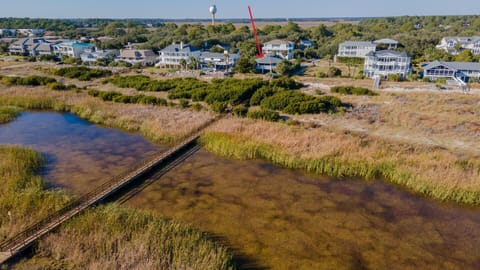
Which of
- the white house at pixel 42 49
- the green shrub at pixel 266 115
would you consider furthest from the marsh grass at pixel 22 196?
the white house at pixel 42 49

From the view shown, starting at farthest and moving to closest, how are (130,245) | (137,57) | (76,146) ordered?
(137,57) → (76,146) → (130,245)

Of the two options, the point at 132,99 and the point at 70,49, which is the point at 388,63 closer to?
the point at 132,99

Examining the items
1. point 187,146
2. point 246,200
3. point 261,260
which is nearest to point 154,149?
point 187,146

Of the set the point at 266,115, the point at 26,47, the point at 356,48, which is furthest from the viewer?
the point at 26,47

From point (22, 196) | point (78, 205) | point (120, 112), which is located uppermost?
point (120, 112)

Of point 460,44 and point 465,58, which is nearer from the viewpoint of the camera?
point 465,58

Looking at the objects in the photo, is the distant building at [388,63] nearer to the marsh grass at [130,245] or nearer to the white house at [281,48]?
the white house at [281,48]

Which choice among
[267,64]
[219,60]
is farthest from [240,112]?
[219,60]
